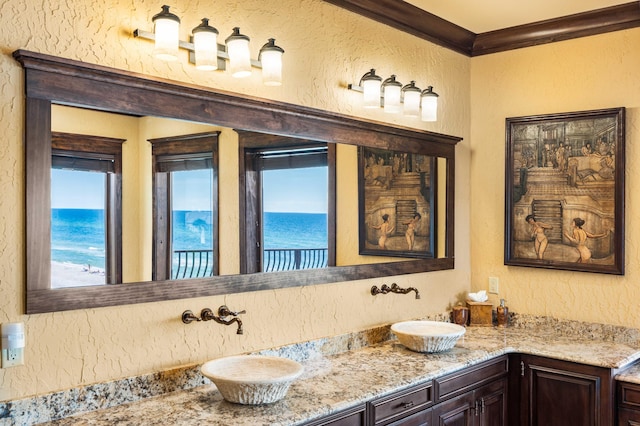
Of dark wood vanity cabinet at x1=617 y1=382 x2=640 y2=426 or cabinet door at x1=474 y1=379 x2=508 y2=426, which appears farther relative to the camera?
cabinet door at x1=474 y1=379 x2=508 y2=426

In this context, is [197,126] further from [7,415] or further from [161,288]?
[7,415]

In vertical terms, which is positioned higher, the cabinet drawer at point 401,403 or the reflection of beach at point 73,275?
the reflection of beach at point 73,275

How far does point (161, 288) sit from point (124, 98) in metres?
0.71

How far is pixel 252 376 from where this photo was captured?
2.33 metres

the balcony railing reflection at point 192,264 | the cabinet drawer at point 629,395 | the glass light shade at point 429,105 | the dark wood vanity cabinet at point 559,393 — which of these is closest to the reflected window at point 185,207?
the balcony railing reflection at point 192,264

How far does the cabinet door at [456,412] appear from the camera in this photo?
9.24 feet

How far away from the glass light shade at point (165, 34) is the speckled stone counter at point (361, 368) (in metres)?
1.26

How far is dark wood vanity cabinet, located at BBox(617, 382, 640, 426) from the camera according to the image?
114 inches

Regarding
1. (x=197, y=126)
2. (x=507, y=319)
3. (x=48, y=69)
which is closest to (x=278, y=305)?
(x=197, y=126)

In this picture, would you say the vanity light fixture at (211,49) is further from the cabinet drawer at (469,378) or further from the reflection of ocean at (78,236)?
the cabinet drawer at (469,378)

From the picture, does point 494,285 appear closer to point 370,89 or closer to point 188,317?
point 370,89

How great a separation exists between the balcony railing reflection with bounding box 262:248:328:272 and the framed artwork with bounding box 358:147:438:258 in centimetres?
32

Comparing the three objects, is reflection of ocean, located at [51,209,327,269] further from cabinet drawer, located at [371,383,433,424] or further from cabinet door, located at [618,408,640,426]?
cabinet door, located at [618,408,640,426]

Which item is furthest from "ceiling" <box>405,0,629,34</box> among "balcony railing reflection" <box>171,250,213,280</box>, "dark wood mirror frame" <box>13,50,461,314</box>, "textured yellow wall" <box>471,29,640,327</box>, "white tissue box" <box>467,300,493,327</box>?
"balcony railing reflection" <box>171,250,213,280</box>
